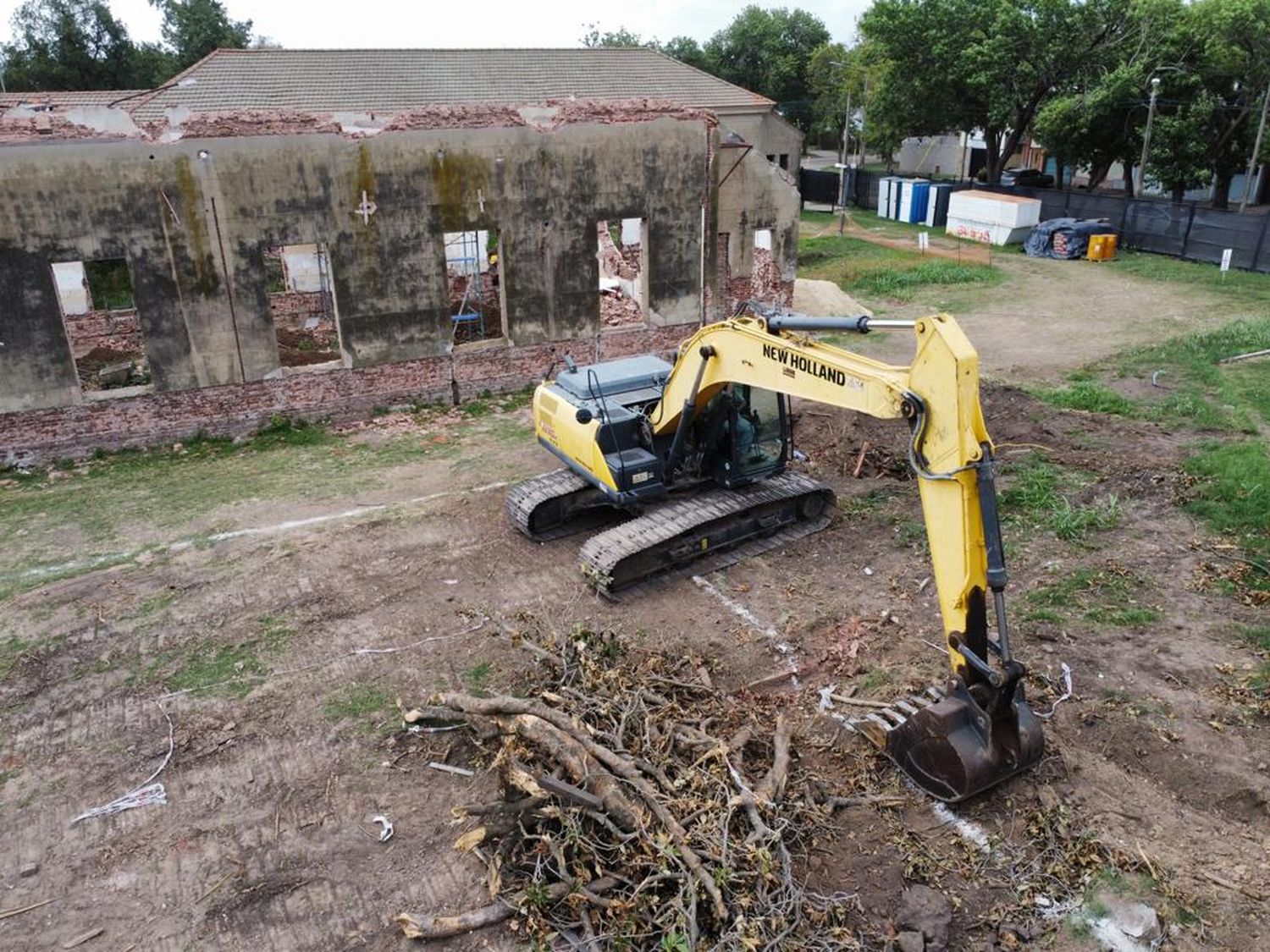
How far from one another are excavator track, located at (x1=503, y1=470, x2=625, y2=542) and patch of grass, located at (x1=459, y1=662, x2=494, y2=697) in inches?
92.5

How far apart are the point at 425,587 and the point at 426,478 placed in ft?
10.2

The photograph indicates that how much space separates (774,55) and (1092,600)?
51.4 m

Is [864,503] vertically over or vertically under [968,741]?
under

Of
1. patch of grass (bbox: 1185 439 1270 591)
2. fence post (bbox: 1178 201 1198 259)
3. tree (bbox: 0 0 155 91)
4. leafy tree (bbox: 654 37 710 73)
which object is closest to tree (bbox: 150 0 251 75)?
tree (bbox: 0 0 155 91)

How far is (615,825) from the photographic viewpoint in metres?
5.59

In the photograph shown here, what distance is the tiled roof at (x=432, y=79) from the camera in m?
24.8

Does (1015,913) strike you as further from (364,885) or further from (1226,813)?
(364,885)

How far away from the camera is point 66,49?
41000 mm

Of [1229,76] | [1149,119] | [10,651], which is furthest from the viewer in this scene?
[1229,76]

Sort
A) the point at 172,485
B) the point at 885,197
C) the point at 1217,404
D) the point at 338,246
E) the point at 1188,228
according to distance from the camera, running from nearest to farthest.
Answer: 1. the point at 172,485
2. the point at 1217,404
3. the point at 338,246
4. the point at 1188,228
5. the point at 885,197

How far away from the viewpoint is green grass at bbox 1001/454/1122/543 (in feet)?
32.1

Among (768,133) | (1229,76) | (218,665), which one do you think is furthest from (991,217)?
(218,665)

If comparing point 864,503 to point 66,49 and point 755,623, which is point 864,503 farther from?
point 66,49

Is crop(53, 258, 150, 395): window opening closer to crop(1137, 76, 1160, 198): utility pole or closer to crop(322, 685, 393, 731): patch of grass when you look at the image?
crop(322, 685, 393, 731): patch of grass
